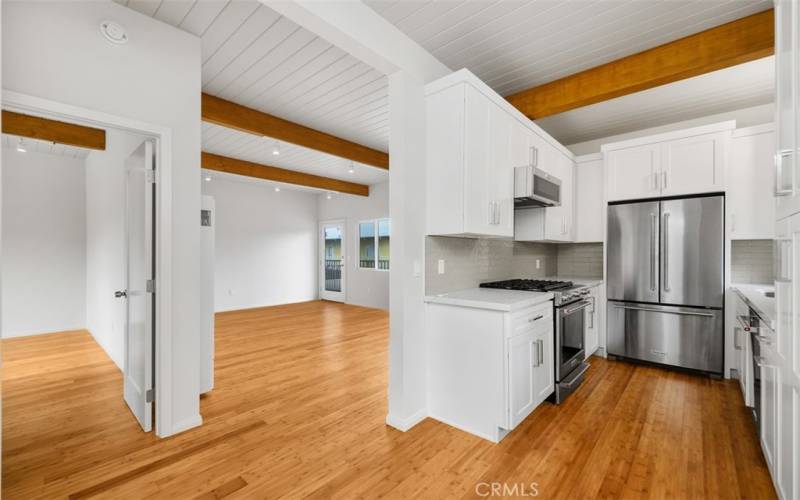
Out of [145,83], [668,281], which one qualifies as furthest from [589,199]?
[145,83]

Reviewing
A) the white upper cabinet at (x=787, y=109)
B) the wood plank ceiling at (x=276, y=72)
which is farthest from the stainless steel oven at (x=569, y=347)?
the wood plank ceiling at (x=276, y=72)

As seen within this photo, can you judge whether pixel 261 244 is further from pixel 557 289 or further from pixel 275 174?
pixel 557 289

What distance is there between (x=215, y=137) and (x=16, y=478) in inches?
166

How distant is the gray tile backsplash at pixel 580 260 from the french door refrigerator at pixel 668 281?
2.10ft

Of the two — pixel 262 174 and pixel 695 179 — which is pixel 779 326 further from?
pixel 262 174

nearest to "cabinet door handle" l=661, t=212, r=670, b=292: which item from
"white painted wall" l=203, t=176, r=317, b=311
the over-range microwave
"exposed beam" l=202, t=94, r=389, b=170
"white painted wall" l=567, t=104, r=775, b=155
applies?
the over-range microwave

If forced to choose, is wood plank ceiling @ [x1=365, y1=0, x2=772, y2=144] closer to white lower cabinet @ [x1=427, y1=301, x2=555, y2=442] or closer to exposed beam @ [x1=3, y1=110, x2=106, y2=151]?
white lower cabinet @ [x1=427, y1=301, x2=555, y2=442]

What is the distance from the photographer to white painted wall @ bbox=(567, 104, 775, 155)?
3812mm

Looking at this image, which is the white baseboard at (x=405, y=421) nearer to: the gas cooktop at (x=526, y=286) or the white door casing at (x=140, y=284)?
the gas cooktop at (x=526, y=286)

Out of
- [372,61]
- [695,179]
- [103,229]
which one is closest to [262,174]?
[103,229]

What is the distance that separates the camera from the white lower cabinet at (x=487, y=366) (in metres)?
2.38

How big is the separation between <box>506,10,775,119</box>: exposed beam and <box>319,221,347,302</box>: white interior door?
20.5 ft

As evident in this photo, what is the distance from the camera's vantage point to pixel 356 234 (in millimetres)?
8680

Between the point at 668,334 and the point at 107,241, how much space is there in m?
6.41
